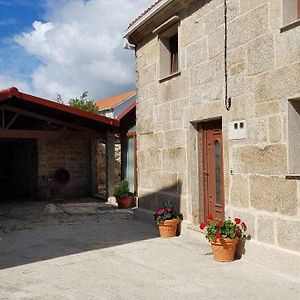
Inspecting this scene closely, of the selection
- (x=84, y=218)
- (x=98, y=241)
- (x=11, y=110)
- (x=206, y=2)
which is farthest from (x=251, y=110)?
(x=11, y=110)

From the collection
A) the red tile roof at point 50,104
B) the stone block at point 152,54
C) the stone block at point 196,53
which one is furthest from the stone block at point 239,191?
the red tile roof at point 50,104

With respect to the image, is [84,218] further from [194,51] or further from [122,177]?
[194,51]

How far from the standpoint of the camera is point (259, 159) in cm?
538

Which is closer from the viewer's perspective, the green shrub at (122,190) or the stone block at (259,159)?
the stone block at (259,159)

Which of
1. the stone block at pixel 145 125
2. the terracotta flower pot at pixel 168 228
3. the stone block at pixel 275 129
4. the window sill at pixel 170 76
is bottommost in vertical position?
the terracotta flower pot at pixel 168 228

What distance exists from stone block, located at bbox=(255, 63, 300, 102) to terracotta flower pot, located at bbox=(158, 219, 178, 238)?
2861mm

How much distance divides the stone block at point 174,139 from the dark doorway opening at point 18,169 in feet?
24.8

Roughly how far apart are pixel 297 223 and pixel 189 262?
157cm

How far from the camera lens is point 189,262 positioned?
5.57m

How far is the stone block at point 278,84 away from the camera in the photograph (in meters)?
4.78

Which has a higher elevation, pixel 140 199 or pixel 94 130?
pixel 94 130

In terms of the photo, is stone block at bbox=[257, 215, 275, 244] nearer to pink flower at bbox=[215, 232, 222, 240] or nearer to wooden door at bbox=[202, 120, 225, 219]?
pink flower at bbox=[215, 232, 222, 240]

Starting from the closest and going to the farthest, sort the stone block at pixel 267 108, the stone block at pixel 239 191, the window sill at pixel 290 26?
1. the window sill at pixel 290 26
2. the stone block at pixel 267 108
3. the stone block at pixel 239 191

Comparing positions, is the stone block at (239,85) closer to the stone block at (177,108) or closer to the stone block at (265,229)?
the stone block at (177,108)
